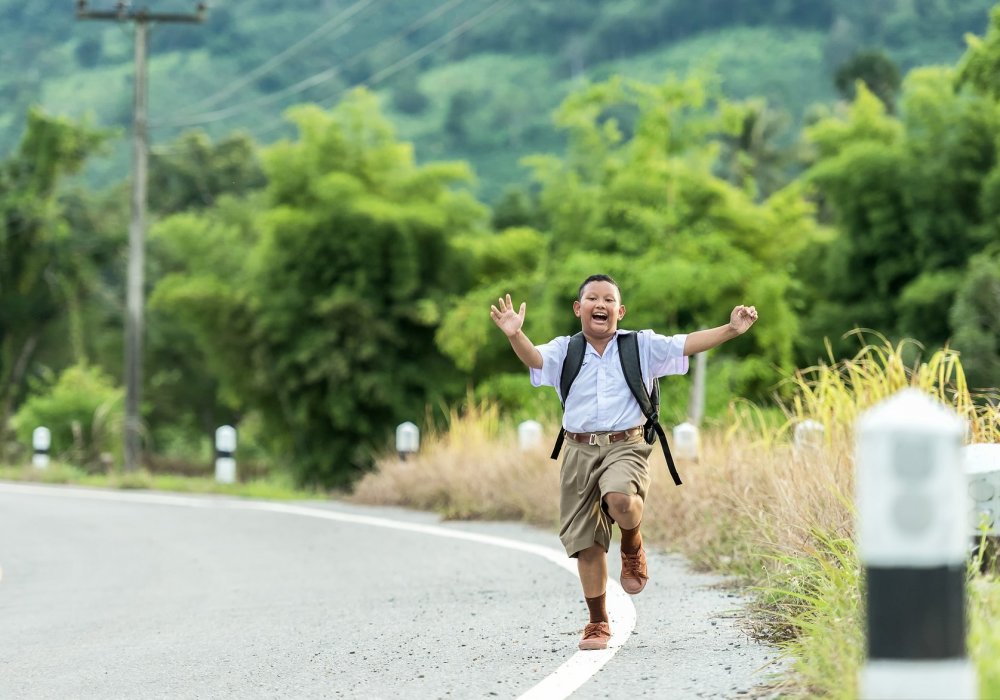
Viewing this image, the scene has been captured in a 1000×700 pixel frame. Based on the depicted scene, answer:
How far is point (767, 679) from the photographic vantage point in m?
5.47

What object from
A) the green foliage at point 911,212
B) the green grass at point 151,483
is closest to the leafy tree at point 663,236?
the green foliage at point 911,212

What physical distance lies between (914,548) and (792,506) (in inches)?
186

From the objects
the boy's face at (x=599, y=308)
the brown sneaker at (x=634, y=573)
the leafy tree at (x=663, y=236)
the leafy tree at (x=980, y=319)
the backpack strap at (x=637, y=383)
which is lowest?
the brown sneaker at (x=634, y=573)

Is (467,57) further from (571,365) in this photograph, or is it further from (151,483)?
(571,365)

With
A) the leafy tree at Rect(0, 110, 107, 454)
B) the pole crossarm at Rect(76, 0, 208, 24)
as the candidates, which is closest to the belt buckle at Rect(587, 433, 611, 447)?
the pole crossarm at Rect(76, 0, 208, 24)

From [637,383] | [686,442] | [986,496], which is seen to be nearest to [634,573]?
[637,383]

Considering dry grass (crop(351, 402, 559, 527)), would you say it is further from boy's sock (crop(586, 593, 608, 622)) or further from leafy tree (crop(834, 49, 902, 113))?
leafy tree (crop(834, 49, 902, 113))

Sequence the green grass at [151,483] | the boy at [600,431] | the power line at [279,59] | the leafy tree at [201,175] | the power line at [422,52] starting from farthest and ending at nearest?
the leafy tree at [201,175], the power line at [279,59], the power line at [422,52], the green grass at [151,483], the boy at [600,431]

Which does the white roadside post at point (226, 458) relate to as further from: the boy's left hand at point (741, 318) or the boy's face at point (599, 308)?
the boy's left hand at point (741, 318)

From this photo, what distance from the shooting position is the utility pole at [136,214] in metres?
26.2

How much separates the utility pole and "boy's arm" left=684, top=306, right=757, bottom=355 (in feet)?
66.7

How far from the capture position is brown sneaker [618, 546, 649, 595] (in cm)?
668

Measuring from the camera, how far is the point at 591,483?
6.59 metres

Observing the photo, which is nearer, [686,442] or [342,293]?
[686,442]
